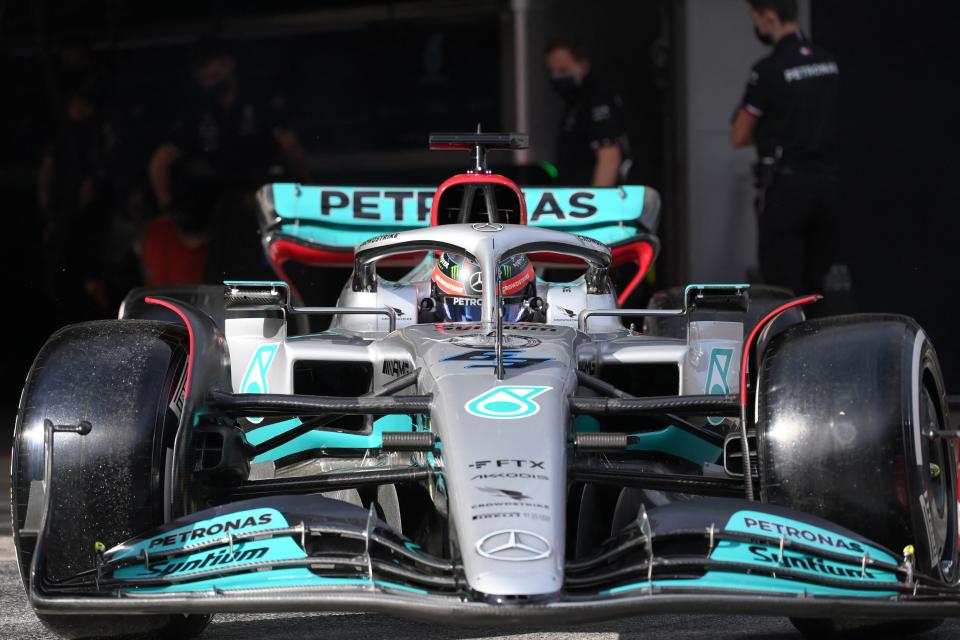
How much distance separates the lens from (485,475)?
145 inches

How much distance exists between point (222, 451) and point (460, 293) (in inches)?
53.6

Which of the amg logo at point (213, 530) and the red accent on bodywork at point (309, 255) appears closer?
the amg logo at point (213, 530)

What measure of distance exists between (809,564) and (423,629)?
129 cm

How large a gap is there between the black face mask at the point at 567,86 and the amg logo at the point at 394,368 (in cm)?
526

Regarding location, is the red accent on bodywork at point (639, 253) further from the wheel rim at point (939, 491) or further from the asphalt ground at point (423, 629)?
the wheel rim at point (939, 491)

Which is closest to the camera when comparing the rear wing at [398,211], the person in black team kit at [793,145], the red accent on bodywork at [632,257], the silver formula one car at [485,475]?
the silver formula one car at [485,475]

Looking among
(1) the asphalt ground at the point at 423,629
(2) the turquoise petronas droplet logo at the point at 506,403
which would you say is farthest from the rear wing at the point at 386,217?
(2) the turquoise petronas droplet logo at the point at 506,403

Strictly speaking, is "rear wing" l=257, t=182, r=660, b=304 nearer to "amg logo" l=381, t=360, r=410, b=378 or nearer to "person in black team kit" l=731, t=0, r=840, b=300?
"person in black team kit" l=731, t=0, r=840, b=300

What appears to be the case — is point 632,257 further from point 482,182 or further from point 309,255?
point 309,255

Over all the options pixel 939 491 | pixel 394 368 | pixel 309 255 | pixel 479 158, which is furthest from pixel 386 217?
pixel 939 491

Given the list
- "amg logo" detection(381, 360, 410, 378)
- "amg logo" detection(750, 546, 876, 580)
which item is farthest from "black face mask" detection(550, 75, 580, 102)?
"amg logo" detection(750, 546, 876, 580)

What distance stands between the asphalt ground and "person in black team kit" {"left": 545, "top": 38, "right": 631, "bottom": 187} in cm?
529

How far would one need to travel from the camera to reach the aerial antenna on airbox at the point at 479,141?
6203 millimetres

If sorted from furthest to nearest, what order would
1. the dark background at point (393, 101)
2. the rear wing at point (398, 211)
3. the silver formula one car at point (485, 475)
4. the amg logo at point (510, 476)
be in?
the dark background at point (393, 101) → the rear wing at point (398, 211) → the amg logo at point (510, 476) → the silver formula one car at point (485, 475)
